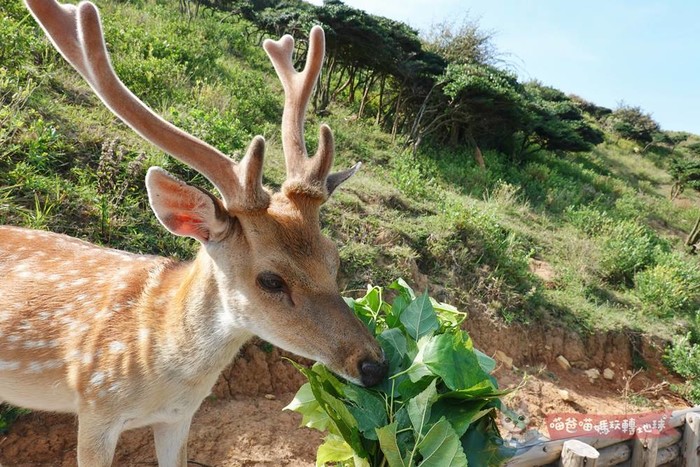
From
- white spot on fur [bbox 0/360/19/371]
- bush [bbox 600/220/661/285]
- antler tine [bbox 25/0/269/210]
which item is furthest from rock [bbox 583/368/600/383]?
white spot on fur [bbox 0/360/19/371]

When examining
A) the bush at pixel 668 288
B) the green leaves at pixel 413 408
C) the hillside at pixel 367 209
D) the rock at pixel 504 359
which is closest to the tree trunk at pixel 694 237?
the hillside at pixel 367 209

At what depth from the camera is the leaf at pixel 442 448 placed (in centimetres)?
197

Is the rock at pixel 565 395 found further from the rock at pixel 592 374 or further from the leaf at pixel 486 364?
the leaf at pixel 486 364

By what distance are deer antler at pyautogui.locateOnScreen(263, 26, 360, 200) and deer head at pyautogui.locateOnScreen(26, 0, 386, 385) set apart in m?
0.04

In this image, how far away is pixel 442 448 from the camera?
2002 mm

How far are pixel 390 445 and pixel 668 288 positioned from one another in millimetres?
8261

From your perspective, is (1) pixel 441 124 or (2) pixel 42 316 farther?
(1) pixel 441 124

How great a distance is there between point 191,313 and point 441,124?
12.7 metres

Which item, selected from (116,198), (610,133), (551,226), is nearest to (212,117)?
(116,198)

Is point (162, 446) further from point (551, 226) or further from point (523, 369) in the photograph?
point (551, 226)

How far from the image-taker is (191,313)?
2426mm

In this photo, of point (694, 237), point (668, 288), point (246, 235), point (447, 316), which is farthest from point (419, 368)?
point (694, 237)

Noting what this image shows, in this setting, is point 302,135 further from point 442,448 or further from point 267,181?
point 267,181

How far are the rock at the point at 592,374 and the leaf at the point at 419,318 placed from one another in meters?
5.19
